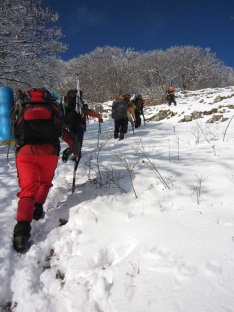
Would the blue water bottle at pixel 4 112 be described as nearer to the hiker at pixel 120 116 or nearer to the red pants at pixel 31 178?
the hiker at pixel 120 116

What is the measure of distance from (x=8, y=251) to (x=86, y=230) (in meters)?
0.78

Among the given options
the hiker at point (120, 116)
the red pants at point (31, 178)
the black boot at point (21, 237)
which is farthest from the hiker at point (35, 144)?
the hiker at point (120, 116)

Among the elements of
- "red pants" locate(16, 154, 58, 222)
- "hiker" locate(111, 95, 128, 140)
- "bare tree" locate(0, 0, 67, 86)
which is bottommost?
"red pants" locate(16, 154, 58, 222)

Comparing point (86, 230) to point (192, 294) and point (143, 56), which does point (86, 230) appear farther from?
point (143, 56)

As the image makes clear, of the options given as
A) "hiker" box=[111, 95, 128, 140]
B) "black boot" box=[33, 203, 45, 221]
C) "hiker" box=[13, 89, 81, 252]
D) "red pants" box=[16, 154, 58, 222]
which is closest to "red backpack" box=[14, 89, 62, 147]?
"hiker" box=[13, 89, 81, 252]

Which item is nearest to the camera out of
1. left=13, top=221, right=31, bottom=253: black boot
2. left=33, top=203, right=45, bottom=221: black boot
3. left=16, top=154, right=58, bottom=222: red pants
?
left=13, top=221, right=31, bottom=253: black boot

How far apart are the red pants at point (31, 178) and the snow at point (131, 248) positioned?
1.05ft

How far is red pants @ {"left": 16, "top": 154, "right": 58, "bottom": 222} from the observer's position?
279 centimetres

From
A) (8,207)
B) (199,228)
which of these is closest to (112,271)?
(199,228)

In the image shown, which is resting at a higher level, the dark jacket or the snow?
the dark jacket

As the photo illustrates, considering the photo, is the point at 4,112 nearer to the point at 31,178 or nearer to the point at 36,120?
the point at 36,120

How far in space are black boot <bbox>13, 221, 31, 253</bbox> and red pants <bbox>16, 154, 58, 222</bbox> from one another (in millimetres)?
85

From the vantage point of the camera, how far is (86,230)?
2.86 metres

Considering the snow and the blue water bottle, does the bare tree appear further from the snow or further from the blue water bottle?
the snow
